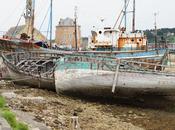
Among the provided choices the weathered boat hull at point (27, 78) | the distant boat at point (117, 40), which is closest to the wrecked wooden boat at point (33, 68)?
the weathered boat hull at point (27, 78)

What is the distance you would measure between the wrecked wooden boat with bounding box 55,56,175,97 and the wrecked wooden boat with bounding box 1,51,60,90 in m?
1.49

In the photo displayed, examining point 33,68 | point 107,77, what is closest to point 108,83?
point 107,77

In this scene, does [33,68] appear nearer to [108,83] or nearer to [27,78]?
[27,78]

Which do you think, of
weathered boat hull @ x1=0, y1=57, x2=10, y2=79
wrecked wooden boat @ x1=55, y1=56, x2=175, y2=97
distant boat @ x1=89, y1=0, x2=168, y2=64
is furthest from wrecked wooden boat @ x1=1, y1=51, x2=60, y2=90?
distant boat @ x1=89, y1=0, x2=168, y2=64

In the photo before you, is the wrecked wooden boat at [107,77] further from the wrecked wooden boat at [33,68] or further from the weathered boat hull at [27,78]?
the wrecked wooden boat at [33,68]

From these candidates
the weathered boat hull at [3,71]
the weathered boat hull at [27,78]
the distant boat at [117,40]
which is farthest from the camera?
the distant boat at [117,40]

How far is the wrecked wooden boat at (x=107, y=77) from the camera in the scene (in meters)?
20.0

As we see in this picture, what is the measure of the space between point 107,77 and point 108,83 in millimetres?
291

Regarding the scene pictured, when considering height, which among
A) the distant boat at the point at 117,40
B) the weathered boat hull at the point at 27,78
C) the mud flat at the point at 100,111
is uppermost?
the distant boat at the point at 117,40

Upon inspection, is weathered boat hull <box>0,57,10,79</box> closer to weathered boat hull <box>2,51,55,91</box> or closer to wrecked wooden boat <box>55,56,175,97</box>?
weathered boat hull <box>2,51,55,91</box>

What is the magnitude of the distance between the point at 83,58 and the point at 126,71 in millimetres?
2937

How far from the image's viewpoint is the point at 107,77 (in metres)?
21.0

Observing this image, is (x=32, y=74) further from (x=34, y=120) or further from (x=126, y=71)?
(x=34, y=120)

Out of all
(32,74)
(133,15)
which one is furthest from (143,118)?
(133,15)
